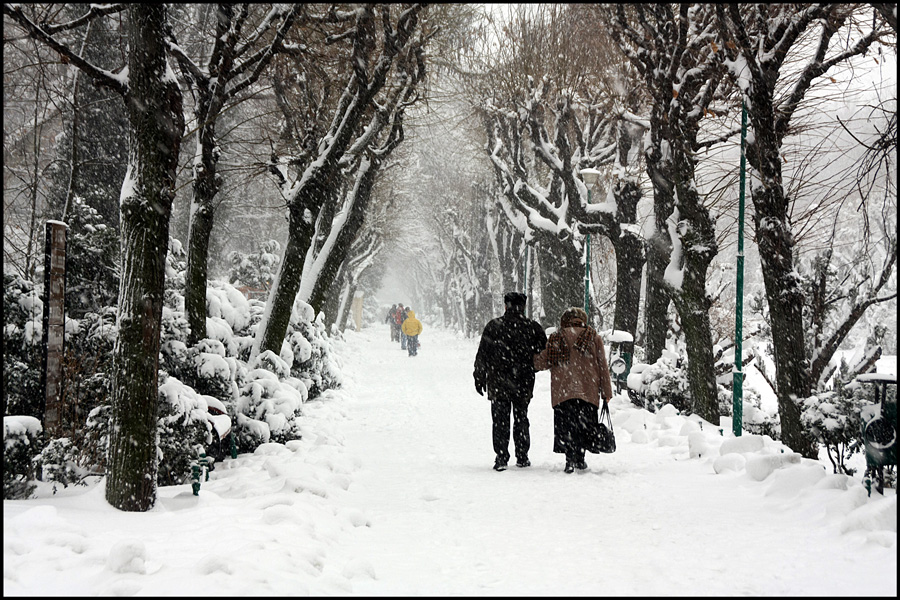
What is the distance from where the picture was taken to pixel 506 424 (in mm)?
7609

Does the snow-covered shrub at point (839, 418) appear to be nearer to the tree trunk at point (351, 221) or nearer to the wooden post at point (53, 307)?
the wooden post at point (53, 307)

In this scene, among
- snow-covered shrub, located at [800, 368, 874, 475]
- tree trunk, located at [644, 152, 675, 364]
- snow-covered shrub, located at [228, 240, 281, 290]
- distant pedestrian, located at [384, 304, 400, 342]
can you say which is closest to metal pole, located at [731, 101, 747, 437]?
tree trunk, located at [644, 152, 675, 364]

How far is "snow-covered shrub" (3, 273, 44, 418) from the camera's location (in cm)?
614

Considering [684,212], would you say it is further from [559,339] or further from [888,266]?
[888,266]

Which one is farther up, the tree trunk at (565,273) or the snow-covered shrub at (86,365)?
the tree trunk at (565,273)

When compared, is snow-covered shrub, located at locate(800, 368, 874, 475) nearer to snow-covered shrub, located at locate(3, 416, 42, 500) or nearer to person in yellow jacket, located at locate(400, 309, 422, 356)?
snow-covered shrub, located at locate(3, 416, 42, 500)

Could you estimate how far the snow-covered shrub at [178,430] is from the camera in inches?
247

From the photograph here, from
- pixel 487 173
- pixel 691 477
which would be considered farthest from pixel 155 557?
pixel 487 173

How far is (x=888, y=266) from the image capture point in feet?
40.7

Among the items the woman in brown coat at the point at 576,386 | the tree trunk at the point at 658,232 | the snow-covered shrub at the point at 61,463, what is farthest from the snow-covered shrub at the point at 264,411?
the tree trunk at the point at 658,232

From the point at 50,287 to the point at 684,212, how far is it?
8057 millimetres

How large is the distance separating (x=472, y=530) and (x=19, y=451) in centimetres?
335

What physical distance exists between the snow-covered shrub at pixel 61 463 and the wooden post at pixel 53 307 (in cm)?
34

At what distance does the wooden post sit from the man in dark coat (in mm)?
3909
